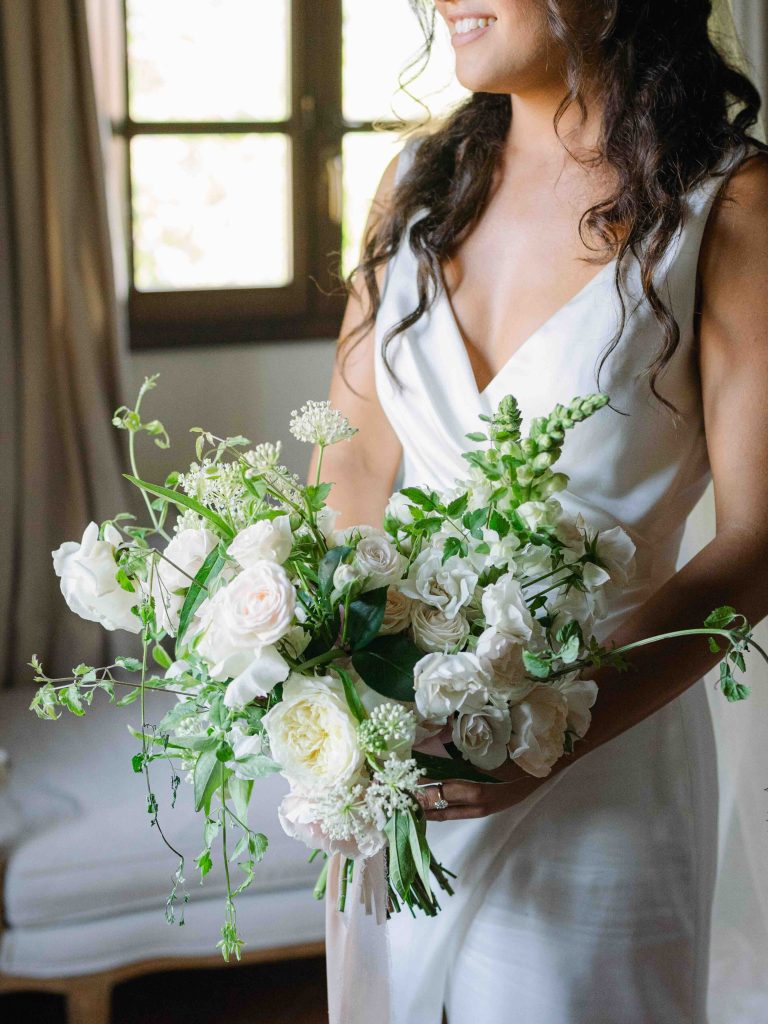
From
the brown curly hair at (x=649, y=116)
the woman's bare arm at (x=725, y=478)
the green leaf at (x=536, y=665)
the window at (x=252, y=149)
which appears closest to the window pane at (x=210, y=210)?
the window at (x=252, y=149)

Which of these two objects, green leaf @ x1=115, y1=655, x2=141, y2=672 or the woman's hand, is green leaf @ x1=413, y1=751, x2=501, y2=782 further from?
green leaf @ x1=115, y1=655, x2=141, y2=672

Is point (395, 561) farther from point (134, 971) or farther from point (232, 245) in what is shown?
point (232, 245)

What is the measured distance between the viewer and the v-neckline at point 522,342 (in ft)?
4.41

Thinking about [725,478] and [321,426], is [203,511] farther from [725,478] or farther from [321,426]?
[725,478]

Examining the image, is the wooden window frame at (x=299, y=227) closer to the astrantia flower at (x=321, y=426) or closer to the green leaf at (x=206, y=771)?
the astrantia flower at (x=321, y=426)

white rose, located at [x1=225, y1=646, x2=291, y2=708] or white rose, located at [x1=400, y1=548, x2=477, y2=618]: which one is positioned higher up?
white rose, located at [x1=400, y1=548, x2=477, y2=618]

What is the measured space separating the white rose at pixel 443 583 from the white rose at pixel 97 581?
0.85ft

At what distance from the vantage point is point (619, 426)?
130 cm

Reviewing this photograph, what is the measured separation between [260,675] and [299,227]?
265 cm

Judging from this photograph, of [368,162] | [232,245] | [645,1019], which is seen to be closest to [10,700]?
[232,245]

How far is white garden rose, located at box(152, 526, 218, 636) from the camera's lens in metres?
1.02

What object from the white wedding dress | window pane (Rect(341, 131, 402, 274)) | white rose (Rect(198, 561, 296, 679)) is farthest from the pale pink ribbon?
window pane (Rect(341, 131, 402, 274))

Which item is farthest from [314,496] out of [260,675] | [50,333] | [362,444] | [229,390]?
[229,390]

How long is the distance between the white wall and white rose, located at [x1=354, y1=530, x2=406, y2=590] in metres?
2.34
